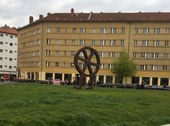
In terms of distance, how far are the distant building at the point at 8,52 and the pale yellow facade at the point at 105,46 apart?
3367cm

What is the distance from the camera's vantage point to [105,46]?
375 ft

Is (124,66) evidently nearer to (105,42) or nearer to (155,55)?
(155,55)

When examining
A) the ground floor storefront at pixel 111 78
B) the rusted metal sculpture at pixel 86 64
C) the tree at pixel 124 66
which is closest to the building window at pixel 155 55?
the ground floor storefront at pixel 111 78

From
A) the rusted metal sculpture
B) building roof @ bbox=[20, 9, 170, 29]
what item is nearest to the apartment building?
building roof @ bbox=[20, 9, 170, 29]

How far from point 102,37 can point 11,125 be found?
10121cm

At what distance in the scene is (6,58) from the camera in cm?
16088

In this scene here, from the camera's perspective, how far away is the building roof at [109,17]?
11112cm

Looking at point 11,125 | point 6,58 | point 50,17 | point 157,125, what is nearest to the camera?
point 11,125

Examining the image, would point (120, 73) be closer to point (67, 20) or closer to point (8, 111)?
point (67, 20)

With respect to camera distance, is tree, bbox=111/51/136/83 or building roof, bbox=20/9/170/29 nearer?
tree, bbox=111/51/136/83

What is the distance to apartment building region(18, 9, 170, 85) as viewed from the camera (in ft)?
358

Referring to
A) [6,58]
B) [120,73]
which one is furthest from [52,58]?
[6,58]

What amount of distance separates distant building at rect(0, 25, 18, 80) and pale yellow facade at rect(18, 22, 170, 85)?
110 feet

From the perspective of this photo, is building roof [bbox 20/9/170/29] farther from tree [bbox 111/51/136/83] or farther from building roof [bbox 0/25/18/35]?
building roof [bbox 0/25/18/35]
